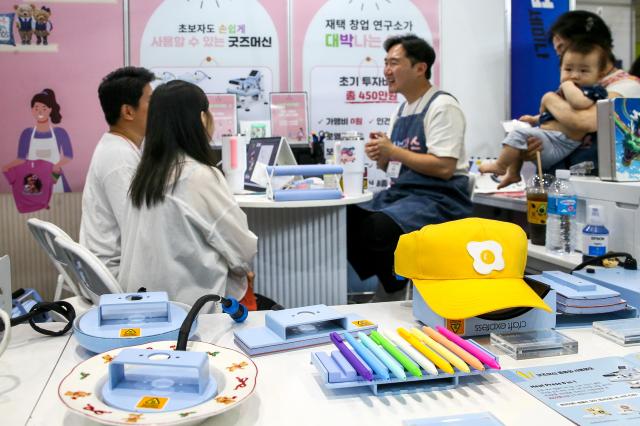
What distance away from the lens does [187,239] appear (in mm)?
2066

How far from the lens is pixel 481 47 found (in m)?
4.57

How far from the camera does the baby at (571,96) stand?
106 inches

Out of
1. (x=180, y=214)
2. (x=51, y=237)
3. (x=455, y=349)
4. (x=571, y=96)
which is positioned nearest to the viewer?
(x=455, y=349)

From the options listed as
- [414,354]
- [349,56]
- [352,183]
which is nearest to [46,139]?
[349,56]

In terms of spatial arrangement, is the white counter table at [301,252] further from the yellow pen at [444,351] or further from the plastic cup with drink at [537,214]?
the yellow pen at [444,351]

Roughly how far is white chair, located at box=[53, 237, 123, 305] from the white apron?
219cm

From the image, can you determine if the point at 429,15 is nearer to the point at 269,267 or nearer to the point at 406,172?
the point at 406,172

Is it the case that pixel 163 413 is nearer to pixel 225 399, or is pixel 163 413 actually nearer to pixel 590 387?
pixel 225 399

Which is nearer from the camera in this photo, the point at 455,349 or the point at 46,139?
the point at 455,349

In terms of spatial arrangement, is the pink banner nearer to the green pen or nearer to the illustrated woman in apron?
the illustrated woman in apron

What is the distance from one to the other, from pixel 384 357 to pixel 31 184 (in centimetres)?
364

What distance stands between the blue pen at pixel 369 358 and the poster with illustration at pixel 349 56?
3286mm

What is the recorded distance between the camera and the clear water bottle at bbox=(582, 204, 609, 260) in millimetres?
1926

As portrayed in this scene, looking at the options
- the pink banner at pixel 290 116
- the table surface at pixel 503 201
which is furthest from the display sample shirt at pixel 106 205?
the table surface at pixel 503 201
